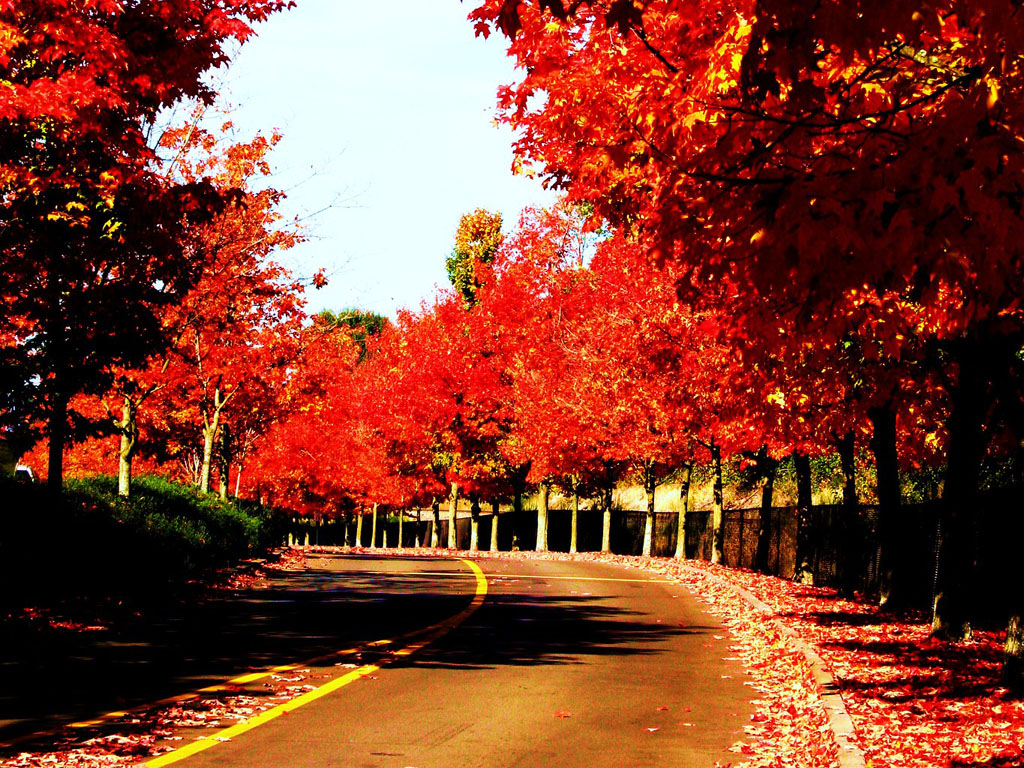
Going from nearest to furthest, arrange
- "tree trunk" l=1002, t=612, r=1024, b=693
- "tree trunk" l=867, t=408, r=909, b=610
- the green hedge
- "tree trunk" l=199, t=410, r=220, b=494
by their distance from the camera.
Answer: "tree trunk" l=1002, t=612, r=1024, b=693
the green hedge
"tree trunk" l=867, t=408, r=909, b=610
"tree trunk" l=199, t=410, r=220, b=494

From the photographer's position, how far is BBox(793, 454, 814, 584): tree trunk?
2456 cm

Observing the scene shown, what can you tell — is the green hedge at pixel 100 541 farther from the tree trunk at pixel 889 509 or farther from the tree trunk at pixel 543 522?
the tree trunk at pixel 543 522

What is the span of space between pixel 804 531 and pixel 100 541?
14744 mm

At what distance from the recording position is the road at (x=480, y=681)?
7480 millimetres

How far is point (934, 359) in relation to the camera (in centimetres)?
1459

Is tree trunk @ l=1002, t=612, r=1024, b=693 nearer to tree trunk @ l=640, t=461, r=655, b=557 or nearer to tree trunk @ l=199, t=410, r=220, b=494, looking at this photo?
tree trunk @ l=199, t=410, r=220, b=494

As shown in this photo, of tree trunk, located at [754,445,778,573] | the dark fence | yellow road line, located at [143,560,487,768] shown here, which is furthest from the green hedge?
tree trunk, located at [754,445,778,573]

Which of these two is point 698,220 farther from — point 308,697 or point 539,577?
point 539,577

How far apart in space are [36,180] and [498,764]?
9434mm

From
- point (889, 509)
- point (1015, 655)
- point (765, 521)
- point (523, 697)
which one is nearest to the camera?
point (523, 697)

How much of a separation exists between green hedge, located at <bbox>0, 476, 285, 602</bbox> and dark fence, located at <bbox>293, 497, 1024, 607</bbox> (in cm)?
1167

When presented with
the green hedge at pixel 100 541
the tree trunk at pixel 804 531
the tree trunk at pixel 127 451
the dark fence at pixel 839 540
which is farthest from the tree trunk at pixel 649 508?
the tree trunk at pixel 127 451

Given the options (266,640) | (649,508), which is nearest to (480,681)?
(266,640)

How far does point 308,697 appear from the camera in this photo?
9.27 metres
